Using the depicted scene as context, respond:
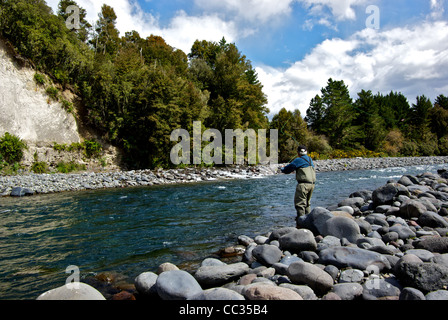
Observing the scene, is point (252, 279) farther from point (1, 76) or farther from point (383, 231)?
point (1, 76)

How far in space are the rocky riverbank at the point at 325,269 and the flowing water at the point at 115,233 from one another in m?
1.02

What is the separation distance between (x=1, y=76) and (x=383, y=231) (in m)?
28.7

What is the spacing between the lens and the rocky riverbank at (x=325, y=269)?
300 cm

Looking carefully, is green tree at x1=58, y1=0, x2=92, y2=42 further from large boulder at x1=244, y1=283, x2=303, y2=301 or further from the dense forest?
large boulder at x1=244, y1=283, x2=303, y2=301

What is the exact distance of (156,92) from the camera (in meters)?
26.6

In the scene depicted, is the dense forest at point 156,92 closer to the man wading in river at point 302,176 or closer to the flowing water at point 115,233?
the flowing water at point 115,233

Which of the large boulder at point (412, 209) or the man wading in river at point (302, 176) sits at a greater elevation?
the man wading in river at point (302, 176)

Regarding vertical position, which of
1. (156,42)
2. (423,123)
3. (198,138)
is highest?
(156,42)

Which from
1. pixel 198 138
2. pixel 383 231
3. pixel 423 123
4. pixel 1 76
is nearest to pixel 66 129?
pixel 1 76

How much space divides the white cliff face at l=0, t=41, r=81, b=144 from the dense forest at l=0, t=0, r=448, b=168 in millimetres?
1010

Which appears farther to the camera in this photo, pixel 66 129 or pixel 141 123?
pixel 141 123

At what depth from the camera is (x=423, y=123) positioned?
58.8 meters

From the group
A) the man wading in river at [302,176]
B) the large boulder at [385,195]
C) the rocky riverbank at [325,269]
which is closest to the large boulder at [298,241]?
the rocky riverbank at [325,269]

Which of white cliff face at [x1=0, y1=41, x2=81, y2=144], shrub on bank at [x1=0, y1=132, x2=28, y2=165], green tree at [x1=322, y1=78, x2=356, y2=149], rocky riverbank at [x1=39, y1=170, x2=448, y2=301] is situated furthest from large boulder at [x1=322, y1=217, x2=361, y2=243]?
green tree at [x1=322, y1=78, x2=356, y2=149]
